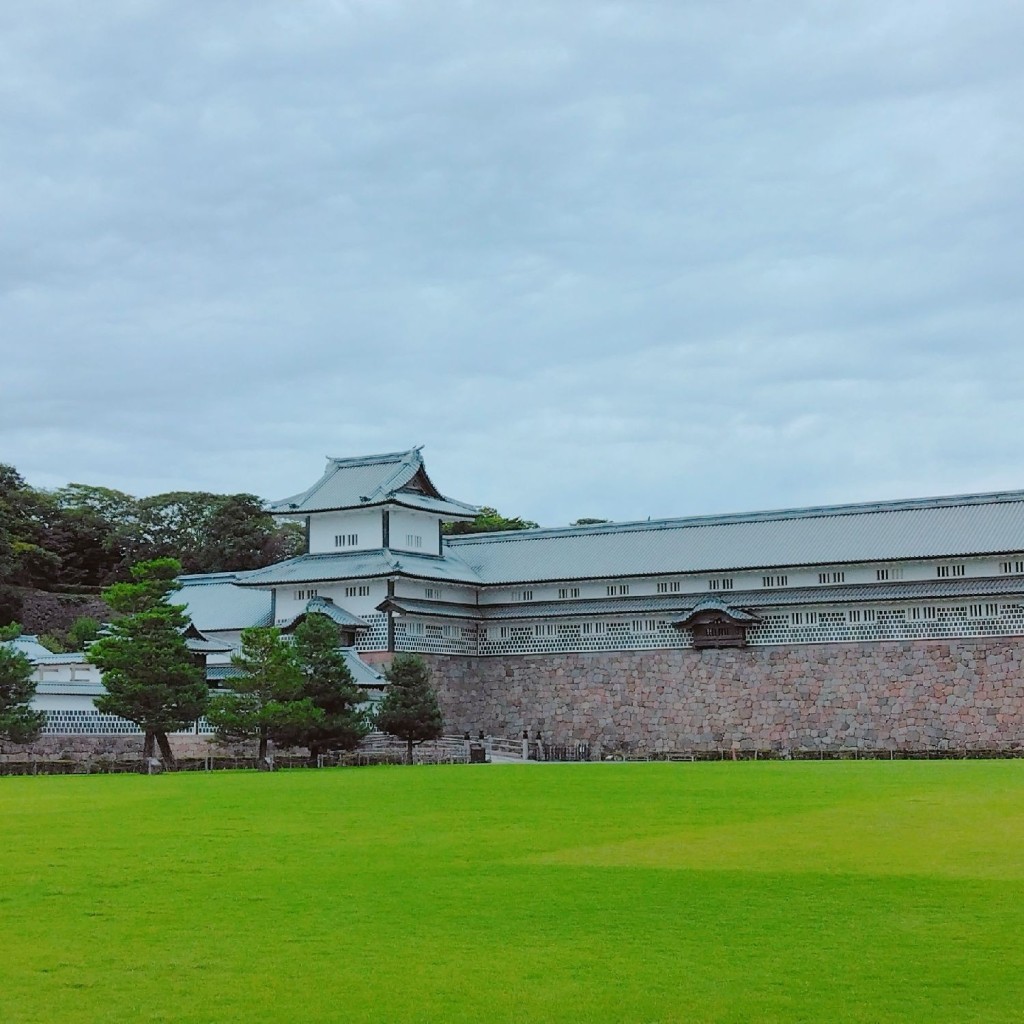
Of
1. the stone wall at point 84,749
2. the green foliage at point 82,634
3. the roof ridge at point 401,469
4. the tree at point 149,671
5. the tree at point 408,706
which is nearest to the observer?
the tree at point 149,671

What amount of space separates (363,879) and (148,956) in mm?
4006

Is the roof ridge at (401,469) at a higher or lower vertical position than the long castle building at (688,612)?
higher

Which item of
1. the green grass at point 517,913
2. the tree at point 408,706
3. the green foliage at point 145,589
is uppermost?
the green foliage at point 145,589

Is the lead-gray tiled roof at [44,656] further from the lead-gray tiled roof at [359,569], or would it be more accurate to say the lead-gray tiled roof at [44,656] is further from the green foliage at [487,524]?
the green foliage at [487,524]

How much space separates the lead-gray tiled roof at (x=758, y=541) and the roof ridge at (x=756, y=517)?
0.12 feet

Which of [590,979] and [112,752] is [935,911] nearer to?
[590,979]

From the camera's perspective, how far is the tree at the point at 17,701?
40125mm

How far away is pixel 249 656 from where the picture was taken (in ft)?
139

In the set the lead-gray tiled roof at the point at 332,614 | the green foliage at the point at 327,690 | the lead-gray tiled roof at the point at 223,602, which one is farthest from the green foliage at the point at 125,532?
the green foliage at the point at 327,690

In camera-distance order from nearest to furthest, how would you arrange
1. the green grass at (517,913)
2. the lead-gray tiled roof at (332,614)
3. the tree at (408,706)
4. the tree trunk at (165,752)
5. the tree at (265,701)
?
the green grass at (517,913) < the tree at (265,701) < the tree trunk at (165,752) < the tree at (408,706) < the lead-gray tiled roof at (332,614)

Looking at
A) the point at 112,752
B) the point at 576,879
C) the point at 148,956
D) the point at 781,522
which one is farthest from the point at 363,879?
the point at 781,522

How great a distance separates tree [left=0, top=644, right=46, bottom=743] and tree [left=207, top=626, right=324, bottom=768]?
5.08 m

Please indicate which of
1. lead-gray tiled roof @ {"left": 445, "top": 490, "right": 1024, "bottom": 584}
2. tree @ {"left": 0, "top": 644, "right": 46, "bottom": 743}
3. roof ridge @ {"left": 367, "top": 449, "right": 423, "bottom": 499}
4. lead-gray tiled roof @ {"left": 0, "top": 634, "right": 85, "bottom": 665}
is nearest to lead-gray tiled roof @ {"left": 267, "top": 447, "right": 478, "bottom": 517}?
roof ridge @ {"left": 367, "top": 449, "right": 423, "bottom": 499}

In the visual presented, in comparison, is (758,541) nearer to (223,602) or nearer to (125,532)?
(223,602)
